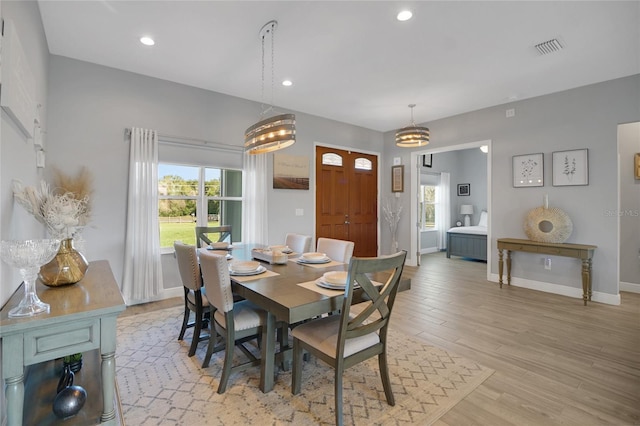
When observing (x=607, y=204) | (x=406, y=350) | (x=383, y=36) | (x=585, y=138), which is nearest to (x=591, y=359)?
(x=406, y=350)

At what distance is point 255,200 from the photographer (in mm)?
4691

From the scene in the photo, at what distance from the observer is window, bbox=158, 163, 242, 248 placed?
4059 mm

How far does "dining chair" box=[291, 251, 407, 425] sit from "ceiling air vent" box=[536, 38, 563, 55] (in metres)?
2.92

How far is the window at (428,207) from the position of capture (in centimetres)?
828

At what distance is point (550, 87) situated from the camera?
4.17 m

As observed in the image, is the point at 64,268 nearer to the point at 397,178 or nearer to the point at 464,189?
the point at 397,178

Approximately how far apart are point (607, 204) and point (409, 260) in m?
3.28

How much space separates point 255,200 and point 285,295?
3198 millimetres

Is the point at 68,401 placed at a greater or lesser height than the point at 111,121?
lesser

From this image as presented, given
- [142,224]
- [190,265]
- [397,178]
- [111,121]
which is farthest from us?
[397,178]

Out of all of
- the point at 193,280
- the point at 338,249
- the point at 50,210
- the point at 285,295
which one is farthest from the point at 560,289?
the point at 50,210

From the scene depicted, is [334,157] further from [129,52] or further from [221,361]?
[221,361]

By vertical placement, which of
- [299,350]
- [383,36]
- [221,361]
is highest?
[383,36]

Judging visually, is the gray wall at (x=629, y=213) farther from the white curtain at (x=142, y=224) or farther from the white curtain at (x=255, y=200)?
the white curtain at (x=142, y=224)
